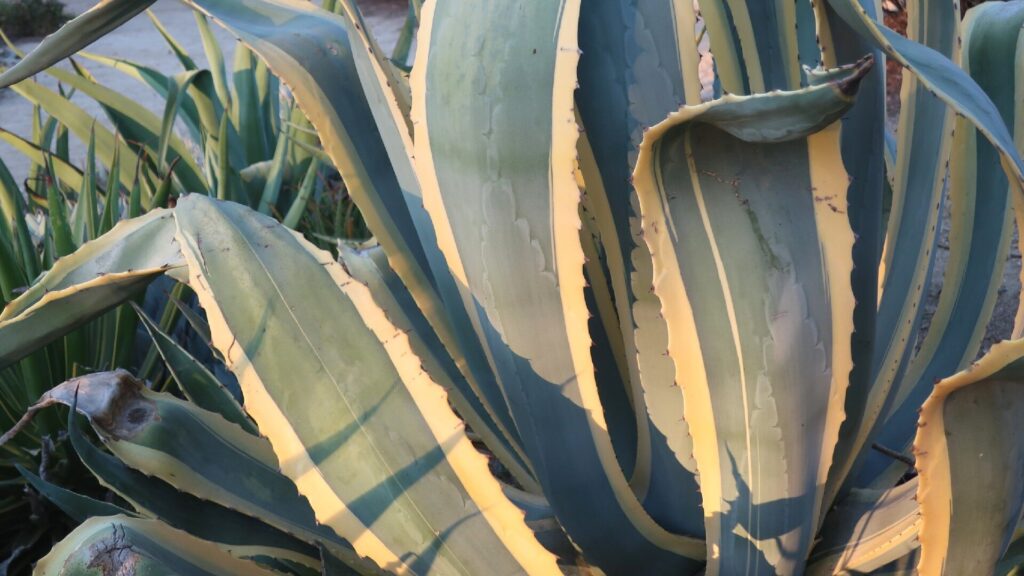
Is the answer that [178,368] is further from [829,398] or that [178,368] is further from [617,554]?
[829,398]

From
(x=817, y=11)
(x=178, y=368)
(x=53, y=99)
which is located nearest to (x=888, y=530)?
(x=817, y=11)

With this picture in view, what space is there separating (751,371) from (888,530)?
0.75 ft

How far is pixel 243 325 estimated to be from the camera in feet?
2.48

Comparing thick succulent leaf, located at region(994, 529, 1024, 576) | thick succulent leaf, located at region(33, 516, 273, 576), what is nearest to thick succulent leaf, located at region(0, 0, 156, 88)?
thick succulent leaf, located at region(33, 516, 273, 576)

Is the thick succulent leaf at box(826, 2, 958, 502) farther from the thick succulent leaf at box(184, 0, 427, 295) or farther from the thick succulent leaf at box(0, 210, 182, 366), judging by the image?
the thick succulent leaf at box(0, 210, 182, 366)

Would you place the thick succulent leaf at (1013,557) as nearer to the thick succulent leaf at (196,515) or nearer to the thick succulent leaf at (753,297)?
the thick succulent leaf at (753,297)

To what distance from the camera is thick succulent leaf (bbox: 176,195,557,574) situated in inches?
29.8

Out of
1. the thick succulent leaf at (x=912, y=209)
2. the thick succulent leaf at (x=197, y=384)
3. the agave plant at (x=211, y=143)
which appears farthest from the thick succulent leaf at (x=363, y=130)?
the agave plant at (x=211, y=143)

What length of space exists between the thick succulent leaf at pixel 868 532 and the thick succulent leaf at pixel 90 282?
0.57 metres

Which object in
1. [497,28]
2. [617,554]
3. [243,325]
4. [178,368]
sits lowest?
[617,554]

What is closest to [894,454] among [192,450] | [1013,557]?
[1013,557]

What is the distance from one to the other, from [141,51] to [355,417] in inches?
231

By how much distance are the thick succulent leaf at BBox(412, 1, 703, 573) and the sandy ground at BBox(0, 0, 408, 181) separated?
3.29m

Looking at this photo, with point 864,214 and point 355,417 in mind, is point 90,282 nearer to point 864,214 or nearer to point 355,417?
point 355,417
